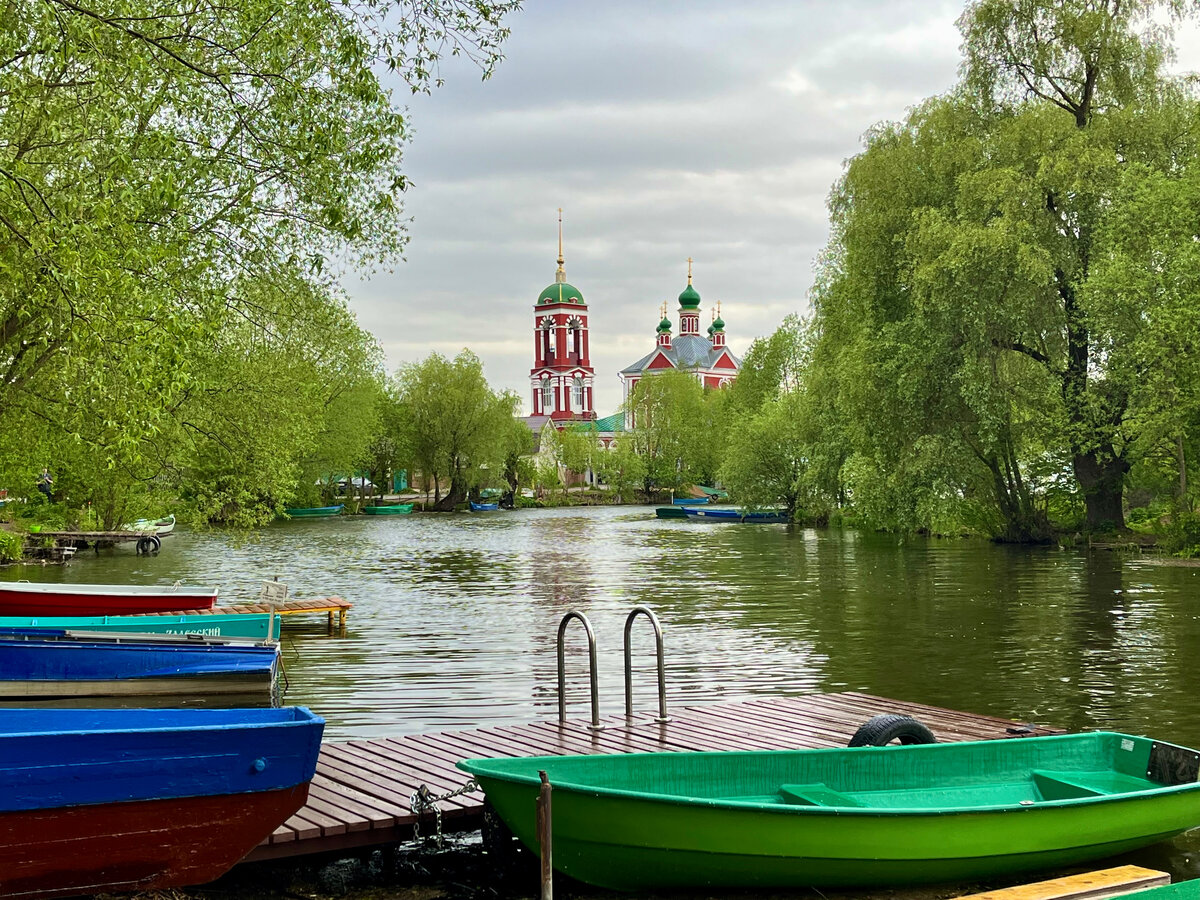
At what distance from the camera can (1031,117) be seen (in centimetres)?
3212

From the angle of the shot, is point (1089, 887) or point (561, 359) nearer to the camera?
point (1089, 887)

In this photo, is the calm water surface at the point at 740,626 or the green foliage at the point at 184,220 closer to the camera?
the green foliage at the point at 184,220

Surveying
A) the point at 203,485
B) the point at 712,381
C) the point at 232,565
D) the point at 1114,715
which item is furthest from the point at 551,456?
the point at 1114,715

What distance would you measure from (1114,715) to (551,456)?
365ft

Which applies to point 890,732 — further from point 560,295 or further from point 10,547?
point 560,295

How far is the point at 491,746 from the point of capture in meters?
10.1

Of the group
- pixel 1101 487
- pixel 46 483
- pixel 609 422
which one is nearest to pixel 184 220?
pixel 1101 487

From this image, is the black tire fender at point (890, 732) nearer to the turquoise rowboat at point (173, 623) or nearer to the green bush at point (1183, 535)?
the turquoise rowboat at point (173, 623)

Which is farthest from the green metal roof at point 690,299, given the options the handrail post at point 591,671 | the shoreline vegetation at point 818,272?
the handrail post at point 591,671

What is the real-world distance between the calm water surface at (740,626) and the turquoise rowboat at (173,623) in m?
0.80

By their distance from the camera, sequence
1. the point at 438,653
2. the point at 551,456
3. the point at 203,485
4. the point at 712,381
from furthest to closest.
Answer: the point at 712,381
the point at 551,456
the point at 203,485
the point at 438,653

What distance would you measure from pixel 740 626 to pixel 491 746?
11915mm

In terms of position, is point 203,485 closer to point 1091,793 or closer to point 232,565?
point 232,565

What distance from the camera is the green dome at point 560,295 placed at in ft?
527
